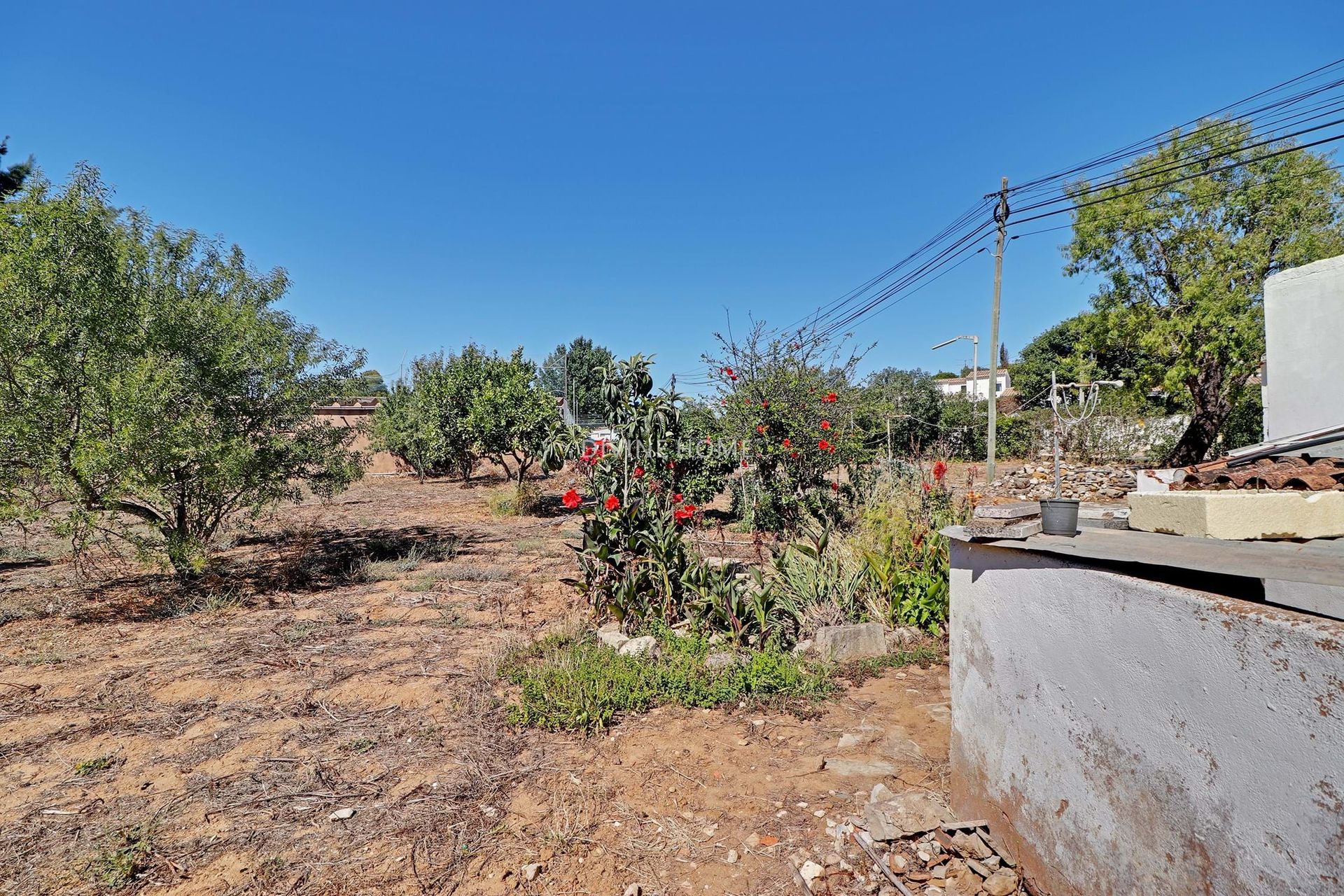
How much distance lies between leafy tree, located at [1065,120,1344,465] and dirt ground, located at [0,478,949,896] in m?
14.1

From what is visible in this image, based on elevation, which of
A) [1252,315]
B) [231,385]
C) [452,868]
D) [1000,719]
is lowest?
A: [452,868]

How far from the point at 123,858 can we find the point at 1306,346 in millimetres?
8952

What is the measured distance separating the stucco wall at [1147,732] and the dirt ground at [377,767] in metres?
0.90

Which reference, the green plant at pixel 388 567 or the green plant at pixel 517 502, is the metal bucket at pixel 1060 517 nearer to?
the green plant at pixel 388 567

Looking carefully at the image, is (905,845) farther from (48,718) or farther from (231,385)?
(231,385)

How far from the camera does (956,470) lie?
19781mm

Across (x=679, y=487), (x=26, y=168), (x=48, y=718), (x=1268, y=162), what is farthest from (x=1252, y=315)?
(x=26, y=168)

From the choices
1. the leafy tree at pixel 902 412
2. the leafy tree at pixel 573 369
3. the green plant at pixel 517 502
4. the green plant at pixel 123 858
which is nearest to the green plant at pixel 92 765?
the green plant at pixel 123 858

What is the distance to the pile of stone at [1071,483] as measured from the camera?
43.4 ft

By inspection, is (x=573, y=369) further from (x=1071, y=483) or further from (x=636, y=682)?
(x=636, y=682)

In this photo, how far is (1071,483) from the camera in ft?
45.9

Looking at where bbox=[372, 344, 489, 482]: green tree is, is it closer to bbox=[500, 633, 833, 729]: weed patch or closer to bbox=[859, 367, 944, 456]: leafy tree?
bbox=[859, 367, 944, 456]: leafy tree

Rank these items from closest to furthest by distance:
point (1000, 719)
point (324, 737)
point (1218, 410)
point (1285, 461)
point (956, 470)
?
point (1000, 719) < point (1285, 461) < point (324, 737) < point (1218, 410) < point (956, 470)

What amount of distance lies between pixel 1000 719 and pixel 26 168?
525 inches
